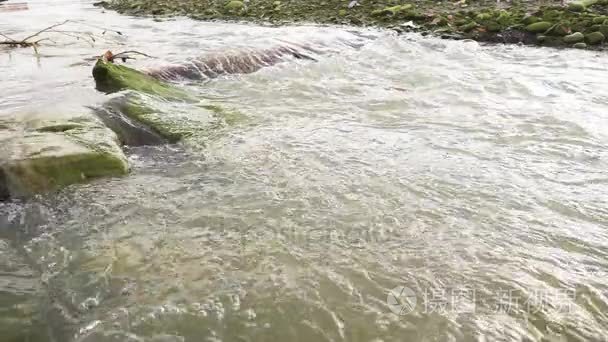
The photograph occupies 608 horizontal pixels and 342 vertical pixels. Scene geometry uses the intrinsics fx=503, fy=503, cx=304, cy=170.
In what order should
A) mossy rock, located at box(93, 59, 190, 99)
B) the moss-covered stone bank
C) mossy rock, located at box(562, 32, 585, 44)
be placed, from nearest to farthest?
mossy rock, located at box(93, 59, 190, 99) → mossy rock, located at box(562, 32, 585, 44) → the moss-covered stone bank

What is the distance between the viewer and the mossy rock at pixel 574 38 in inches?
375

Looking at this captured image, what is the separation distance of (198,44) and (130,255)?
816 centimetres

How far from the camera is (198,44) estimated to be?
10508 mm

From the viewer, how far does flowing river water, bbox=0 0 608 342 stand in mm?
2549

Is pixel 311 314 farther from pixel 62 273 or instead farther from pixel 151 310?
pixel 62 273

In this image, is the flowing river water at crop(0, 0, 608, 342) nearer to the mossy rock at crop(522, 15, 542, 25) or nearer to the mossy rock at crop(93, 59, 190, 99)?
the mossy rock at crop(93, 59, 190, 99)

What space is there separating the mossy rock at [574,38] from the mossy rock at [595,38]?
0.40 feet

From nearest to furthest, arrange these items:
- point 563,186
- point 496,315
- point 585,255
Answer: point 496,315, point 585,255, point 563,186

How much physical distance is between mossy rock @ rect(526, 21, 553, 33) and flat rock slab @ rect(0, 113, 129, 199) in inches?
349

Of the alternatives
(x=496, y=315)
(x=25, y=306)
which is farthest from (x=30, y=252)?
(x=496, y=315)
